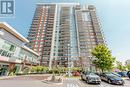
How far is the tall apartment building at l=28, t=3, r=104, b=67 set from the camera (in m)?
112

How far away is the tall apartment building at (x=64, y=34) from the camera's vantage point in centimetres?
11212

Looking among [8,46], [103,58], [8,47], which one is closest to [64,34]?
[8,47]

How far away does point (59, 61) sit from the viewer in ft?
369

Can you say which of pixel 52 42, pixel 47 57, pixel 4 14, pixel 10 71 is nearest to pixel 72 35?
pixel 52 42

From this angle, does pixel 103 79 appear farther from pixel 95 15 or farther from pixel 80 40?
pixel 95 15

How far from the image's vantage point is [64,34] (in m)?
122

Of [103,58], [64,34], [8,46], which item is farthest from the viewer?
[64,34]

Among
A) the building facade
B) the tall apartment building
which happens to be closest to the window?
the building facade

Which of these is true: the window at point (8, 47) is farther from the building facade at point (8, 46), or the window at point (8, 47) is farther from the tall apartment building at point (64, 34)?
the tall apartment building at point (64, 34)

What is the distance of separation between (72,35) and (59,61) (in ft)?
70.3

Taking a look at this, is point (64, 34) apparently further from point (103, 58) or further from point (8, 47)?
point (103, 58)

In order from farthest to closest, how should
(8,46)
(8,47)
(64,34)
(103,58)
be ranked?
(64,34) < (8,47) < (8,46) < (103,58)

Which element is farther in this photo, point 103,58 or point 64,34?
point 64,34

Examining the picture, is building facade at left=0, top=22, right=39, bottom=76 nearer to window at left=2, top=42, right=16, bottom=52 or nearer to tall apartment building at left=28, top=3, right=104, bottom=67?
window at left=2, top=42, right=16, bottom=52
